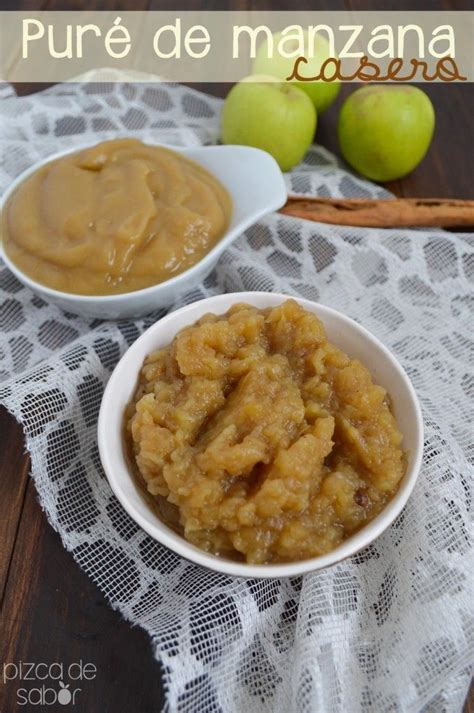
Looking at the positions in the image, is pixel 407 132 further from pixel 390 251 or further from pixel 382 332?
pixel 382 332

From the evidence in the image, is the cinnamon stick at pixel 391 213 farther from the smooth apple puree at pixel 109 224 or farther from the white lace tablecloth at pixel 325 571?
the smooth apple puree at pixel 109 224

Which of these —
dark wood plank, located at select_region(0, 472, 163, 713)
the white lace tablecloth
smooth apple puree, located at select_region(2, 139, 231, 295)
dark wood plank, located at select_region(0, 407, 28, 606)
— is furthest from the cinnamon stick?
dark wood plank, located at select_region(0, 472, 163, 713)

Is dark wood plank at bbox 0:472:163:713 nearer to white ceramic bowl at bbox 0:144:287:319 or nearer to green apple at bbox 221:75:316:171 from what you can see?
white ceramic bowl at bbox 0:144:287:319

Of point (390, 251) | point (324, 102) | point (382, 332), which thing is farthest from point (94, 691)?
point (324, 102)

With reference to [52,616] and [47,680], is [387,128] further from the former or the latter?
[47,680]

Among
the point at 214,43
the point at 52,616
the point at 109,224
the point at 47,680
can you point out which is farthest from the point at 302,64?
the point at 47,680

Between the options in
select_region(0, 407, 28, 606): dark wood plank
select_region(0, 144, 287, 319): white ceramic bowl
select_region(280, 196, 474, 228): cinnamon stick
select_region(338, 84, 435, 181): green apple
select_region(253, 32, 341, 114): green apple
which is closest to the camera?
select_region(0, 407, 28, 606): dark wood plank
